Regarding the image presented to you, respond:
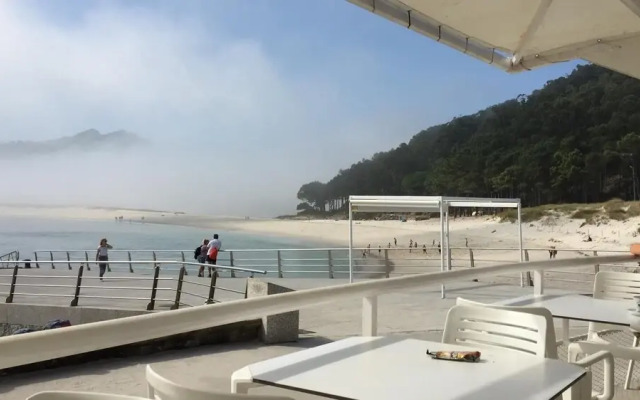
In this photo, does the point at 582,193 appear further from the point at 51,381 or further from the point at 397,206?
the point at 51,381

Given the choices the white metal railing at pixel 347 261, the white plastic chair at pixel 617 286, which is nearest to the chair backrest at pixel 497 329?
the white plastic chair at pixel 617 286

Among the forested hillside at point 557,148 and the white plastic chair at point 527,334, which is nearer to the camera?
the white plastic chair at point 527,334

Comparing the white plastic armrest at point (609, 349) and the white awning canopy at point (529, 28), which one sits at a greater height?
the white awning canopy at point (529, 28)

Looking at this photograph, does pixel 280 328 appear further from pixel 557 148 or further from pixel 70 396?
pixel 557 148

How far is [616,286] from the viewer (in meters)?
3.66

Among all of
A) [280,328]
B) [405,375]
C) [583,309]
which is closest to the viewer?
[405,375]

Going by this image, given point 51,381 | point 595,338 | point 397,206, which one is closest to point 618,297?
point 595,338

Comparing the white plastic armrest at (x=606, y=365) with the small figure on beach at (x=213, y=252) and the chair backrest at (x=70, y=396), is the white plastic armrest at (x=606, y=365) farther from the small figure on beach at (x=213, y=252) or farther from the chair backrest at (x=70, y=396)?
the small figure on beach at (x=213, y=252)

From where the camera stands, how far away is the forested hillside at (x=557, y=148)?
2446 inches

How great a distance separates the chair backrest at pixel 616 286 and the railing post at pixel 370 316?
1759mm

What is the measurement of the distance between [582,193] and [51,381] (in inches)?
2706

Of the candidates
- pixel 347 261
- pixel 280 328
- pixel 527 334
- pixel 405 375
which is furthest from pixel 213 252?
pixel 405 375

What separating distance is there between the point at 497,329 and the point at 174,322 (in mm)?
1232

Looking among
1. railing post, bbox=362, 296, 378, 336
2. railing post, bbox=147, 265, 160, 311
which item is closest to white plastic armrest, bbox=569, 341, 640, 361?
railing post, bbox=362, 296, 378, 336
